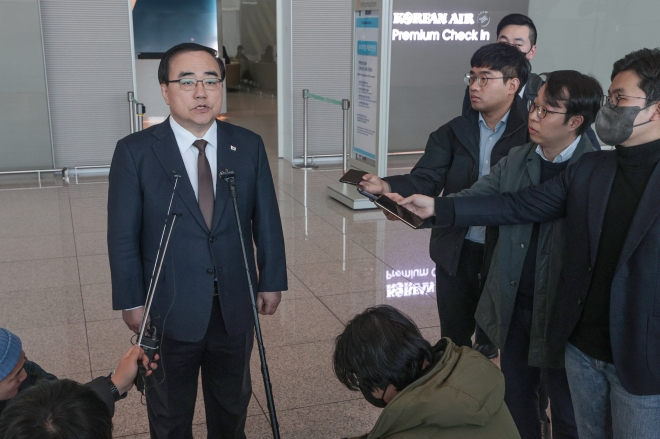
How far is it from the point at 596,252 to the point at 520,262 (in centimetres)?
50

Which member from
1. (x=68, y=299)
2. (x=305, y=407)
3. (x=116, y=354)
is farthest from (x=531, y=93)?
(x=68, y=299)

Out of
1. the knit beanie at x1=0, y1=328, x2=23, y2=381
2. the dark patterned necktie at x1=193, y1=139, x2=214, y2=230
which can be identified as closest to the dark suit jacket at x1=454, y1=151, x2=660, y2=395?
the dark patterned necktie at x1=193, y1=139, x2=214, y2=230

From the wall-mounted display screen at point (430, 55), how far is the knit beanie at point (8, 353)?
801 centimetres

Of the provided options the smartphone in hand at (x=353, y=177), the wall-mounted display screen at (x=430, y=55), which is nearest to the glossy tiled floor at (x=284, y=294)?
the smartphone in hand at (x=353, y=177)

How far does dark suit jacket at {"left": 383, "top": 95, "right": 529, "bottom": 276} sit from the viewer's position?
3.01m

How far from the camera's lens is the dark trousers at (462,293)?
119 inches

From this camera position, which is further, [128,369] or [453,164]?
[453,164]

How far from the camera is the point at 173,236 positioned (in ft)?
8.38

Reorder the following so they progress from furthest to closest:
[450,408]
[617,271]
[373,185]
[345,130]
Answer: [345,130] < [373,185] < [617,271] < [450,408]

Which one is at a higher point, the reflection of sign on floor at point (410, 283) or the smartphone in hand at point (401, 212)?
the smartphone in hand at point (401, 212)

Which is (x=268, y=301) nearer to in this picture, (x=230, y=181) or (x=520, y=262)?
(x=230, y=181)

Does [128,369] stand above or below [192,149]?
below

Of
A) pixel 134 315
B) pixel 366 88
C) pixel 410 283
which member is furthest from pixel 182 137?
pixel 366 88

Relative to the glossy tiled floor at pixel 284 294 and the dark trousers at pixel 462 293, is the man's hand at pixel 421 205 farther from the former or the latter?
the glossy tiled floor at pixel 284 294
